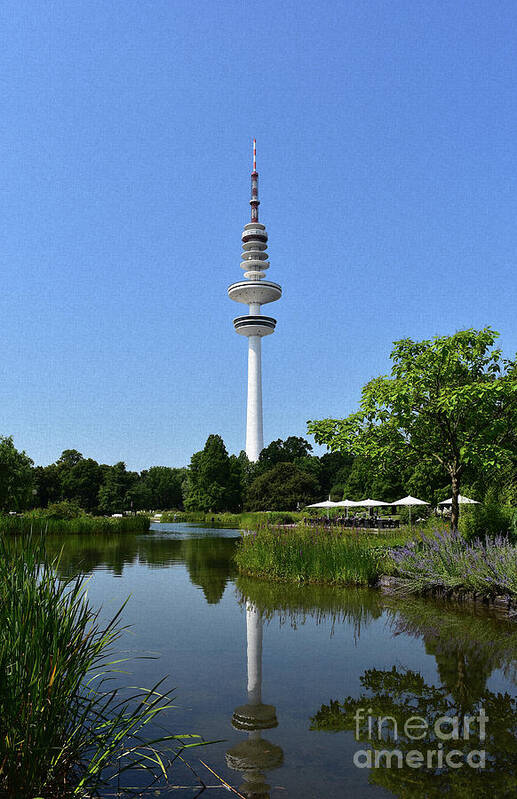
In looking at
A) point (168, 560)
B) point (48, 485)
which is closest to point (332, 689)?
point (168, 560)

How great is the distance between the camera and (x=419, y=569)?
13633 mm

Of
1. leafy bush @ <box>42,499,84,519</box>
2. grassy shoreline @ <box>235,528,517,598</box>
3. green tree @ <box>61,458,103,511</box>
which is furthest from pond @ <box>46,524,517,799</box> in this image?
green tree @ <box>61,458,103,511</box>

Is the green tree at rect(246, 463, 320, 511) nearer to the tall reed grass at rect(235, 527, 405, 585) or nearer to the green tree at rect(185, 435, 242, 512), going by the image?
the green tree at rect(185, 435, 242, 512)

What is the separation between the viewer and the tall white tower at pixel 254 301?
121438mm

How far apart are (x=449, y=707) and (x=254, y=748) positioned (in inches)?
87.7

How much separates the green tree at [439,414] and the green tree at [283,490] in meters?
50.7

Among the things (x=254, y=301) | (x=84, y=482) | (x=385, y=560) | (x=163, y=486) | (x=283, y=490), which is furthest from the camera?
(x=254, y=301)

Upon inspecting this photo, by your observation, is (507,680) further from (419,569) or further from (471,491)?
(471,491)

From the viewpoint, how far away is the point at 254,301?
13250 centimetres

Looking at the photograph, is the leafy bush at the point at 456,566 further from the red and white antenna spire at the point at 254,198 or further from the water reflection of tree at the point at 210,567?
the red and white antenna spire at the point at 254,198

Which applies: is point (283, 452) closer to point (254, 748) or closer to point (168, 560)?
point (168, 560)

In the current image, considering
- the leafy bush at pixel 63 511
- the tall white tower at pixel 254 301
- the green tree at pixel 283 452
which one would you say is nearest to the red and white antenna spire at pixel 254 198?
the tall white tower at pixel 254 301

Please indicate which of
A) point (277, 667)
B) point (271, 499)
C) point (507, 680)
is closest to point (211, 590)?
point (277, 667)

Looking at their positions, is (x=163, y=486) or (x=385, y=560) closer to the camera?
(x=385, y=560)
